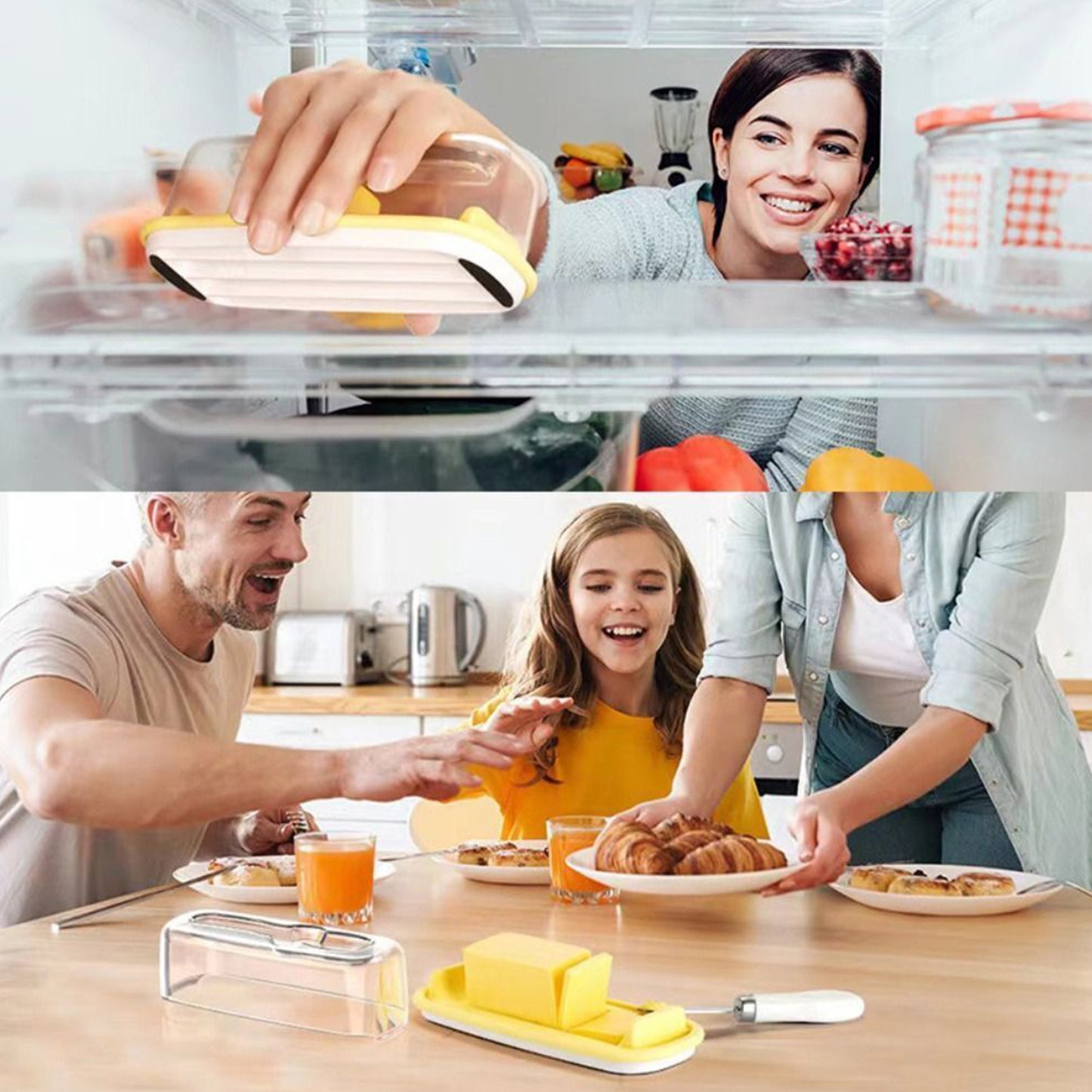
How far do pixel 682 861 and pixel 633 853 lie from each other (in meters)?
0.04

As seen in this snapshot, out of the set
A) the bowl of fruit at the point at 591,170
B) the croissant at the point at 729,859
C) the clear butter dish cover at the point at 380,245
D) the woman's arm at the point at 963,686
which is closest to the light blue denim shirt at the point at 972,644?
the woman's arm at the point at 963,686

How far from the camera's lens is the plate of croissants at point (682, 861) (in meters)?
1.00

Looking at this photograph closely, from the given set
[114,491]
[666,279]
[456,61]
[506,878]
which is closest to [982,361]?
[666,279]

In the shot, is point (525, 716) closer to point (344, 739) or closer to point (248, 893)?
point (344, 739)

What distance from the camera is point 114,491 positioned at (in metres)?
0.87

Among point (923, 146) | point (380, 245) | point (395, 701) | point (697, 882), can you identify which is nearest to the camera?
point (380, 245)

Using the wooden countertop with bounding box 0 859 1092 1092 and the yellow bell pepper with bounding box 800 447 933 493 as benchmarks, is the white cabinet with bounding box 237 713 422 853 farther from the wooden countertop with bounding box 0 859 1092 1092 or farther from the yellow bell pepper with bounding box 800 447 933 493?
the yellow bell pepper with bounding box 800 447 933 493

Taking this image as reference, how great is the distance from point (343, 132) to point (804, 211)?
26cm

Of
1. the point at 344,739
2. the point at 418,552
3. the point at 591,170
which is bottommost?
the point at 344,739

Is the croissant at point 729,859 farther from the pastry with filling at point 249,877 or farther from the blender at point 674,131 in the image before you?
the blender at point 674,131

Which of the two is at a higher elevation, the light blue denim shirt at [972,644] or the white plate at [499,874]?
the light blue denim shirt at [972,644]

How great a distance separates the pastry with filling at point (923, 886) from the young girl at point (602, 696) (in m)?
0.15

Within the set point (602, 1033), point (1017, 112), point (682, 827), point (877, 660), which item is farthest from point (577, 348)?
point (877, 660)

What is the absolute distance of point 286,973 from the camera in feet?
2.63
